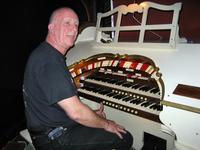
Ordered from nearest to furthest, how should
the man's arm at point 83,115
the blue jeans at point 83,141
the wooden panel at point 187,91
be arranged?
the wooden panel at point 187,91 → the man's arm at point 83,115 → the blue jeans at point 83,141

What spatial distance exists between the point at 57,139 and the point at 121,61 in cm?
101

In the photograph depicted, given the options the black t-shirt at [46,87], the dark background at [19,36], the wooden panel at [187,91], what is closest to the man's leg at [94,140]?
the black t-shirt at [46,87]

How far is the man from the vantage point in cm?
154

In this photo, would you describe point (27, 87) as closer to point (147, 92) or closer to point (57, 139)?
point (57, 139)

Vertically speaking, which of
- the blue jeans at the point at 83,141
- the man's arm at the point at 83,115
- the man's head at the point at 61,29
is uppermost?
the man's head at the point at 61,29

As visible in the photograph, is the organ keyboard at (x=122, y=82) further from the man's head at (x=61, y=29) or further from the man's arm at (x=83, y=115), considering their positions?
the man's head at (x=61, y=29)

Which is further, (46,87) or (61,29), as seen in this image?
(61,29)

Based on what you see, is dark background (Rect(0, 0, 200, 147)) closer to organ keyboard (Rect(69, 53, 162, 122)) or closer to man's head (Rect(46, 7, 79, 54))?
organ keyboard (Rect(69, 53, 162, 122))

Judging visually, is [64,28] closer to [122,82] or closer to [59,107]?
[59,107]

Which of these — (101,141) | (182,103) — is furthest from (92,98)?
(182,103)

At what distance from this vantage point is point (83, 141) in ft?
5.60

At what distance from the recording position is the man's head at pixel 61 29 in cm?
179

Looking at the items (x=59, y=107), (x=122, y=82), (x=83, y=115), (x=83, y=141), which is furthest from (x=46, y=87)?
(x=122, y=82)

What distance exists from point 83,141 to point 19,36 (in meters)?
1.77
